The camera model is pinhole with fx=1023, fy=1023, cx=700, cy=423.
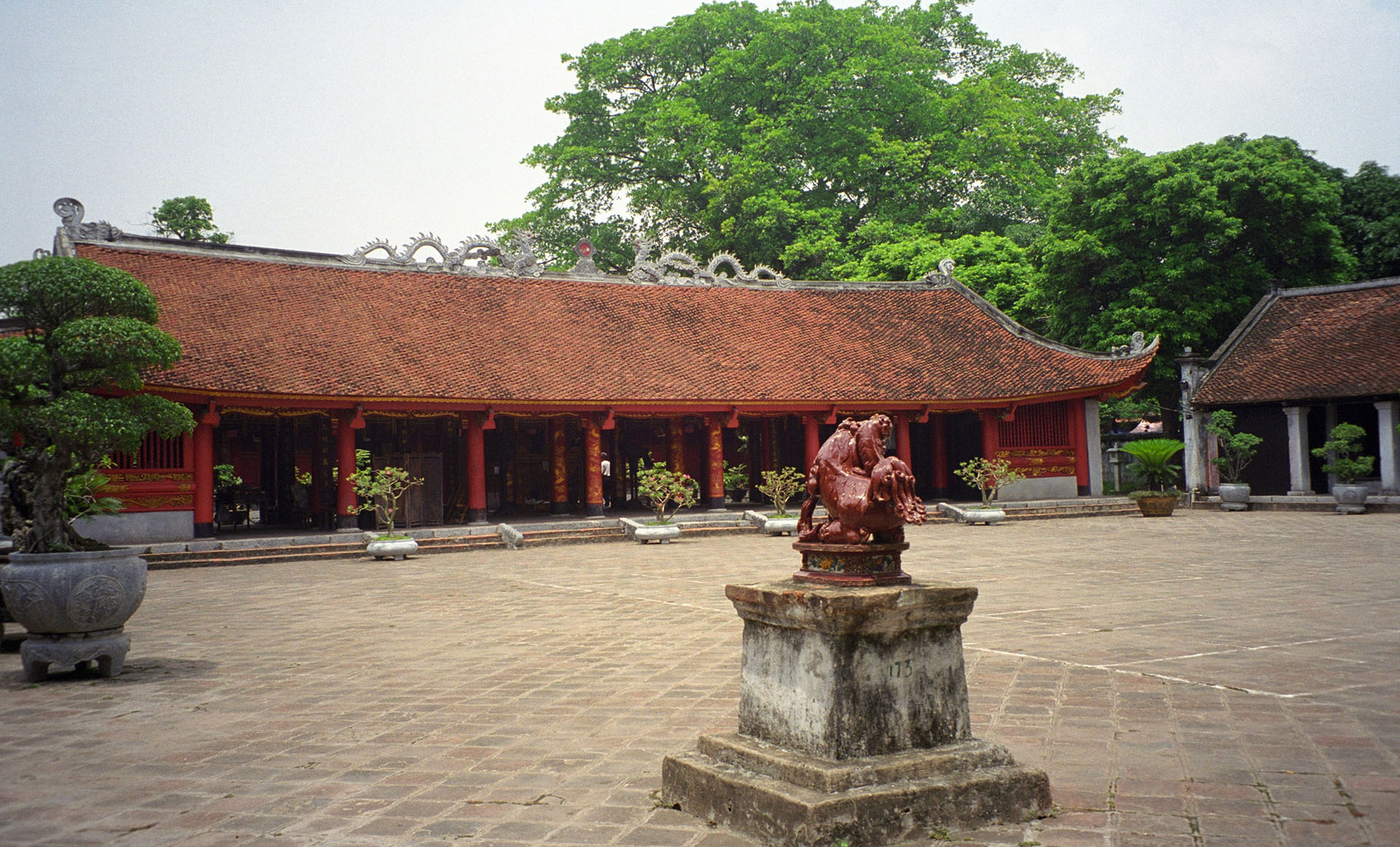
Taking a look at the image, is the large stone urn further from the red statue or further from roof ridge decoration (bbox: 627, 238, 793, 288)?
roof ridge decoration (bbox: 627, 238, 793, 288)

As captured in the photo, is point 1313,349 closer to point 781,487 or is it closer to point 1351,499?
point 1351,499

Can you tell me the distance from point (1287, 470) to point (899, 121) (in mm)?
19828

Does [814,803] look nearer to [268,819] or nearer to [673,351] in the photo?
[268,819]

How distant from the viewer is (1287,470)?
23938 mm

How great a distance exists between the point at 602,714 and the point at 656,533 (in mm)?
12938

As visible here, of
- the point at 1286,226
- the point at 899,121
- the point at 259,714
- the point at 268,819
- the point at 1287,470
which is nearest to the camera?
the point at 268,819

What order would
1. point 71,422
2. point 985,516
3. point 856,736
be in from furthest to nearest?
point 985,516 < point 71,422 < point 856,736

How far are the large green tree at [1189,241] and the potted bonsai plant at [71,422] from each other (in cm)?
2446

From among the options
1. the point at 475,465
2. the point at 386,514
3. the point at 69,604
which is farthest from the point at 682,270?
the point at 69,604

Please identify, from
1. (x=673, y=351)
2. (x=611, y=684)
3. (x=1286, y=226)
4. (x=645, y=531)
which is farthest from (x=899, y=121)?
(x=611, y=684)

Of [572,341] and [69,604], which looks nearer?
[69,604]

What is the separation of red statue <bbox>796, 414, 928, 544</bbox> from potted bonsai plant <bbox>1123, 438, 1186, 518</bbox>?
19.5 meters

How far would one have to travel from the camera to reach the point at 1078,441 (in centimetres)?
2416

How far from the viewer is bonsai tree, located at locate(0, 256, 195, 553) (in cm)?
737
